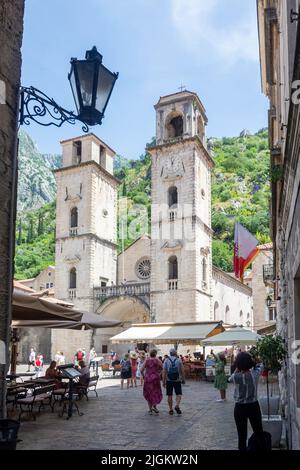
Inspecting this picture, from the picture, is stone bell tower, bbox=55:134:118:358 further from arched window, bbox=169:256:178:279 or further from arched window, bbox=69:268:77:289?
arched window, bbox=169:256:178:279

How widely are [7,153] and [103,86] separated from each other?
1288 mm

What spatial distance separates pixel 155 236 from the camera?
3828 centimetres

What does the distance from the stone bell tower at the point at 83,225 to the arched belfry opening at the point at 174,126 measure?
6.59m

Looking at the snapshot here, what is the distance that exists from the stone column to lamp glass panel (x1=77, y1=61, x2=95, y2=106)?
2.13ft

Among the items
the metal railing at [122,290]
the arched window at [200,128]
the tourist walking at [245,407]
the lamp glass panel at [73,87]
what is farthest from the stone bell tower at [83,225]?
the lamp glass panel at [73,87]

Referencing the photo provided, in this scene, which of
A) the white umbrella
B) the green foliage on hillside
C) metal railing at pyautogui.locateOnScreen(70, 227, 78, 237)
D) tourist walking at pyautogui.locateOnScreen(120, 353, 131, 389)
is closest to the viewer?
tourist walking at pyautogui.locateOnScreen(120, 353, 131, 389)

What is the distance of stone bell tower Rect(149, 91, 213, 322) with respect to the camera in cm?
3616

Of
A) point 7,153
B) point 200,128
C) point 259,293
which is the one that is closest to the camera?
point 7,153

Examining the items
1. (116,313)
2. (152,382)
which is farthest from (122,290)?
(152,382)

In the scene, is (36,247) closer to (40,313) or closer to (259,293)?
(259,293)

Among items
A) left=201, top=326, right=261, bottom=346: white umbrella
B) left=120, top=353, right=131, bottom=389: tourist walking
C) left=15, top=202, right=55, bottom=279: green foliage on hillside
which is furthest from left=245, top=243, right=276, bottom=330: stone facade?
left=15, top=202, right=55, bottom=279: green foliage on hillside

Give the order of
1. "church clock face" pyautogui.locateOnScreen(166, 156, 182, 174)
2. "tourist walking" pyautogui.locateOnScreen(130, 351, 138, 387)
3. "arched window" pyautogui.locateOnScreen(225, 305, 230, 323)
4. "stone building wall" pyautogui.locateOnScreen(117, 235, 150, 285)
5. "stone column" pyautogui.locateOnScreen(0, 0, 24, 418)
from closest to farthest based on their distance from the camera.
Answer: "stone column" pyautogui.locateOnScreen(0, 0, 24, 418) → "tourist walking" pyautogui.locateOnScreen(130, 351, 138, 387) → "church clock face" pyautogui.locateOnScreen(166, 156, 182, 174) → "arched window" pyautogui.locateOnScreen(225, 305, 230, 323) → "stone building wall" pyautogui.locateOnScreen(117, 235, 150, 285)

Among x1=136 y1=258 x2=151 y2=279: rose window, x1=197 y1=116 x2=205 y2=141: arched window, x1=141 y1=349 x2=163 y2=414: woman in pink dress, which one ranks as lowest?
x1=141 y1=349 x2=163 y2=414: woman in pink dress
